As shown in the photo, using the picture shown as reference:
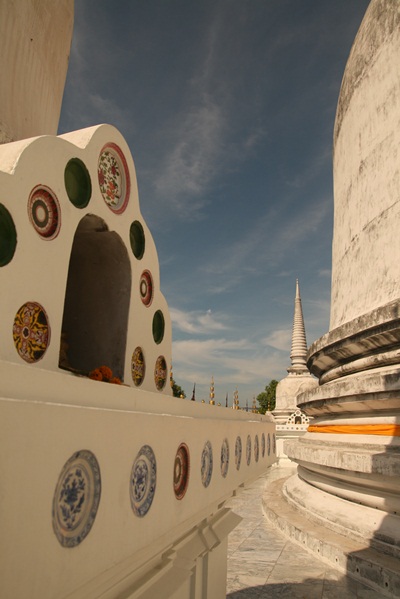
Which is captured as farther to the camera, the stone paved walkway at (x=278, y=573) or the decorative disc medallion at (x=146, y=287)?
the stone paved walkway at (x=278, y=573)

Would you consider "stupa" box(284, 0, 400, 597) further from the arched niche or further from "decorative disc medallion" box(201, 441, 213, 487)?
the arched niche

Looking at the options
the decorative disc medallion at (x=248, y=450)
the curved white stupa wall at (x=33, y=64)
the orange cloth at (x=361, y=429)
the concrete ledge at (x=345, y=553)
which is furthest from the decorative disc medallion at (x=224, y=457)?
the curved white stupa wall at (x=33, y=64)

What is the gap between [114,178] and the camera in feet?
11.9

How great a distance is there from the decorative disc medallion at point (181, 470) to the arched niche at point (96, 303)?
1227 millimetres

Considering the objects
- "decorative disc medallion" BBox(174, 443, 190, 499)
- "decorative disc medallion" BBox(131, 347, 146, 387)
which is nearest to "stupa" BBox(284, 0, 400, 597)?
"decorative disc medallion" BBox(131, 347, 146, 387)

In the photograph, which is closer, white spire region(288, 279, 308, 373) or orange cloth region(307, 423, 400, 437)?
orange cloth region(307, 423, 400, 437)

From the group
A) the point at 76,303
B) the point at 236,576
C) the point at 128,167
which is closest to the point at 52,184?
the point at 128,167

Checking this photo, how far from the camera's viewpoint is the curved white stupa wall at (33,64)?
385cm

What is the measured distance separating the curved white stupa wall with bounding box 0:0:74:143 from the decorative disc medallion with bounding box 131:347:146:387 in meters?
2.01

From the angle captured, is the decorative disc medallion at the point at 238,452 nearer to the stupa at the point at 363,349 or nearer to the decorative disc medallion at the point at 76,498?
the stupa at the point at 363,349

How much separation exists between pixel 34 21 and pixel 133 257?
2.39m

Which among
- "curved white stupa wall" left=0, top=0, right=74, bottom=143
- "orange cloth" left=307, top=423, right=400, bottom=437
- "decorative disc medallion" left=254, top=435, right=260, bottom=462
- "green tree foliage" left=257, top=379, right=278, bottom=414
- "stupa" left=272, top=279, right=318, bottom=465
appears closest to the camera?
"curved white stupa wall" left=0, top=0, right=74, bottom=143

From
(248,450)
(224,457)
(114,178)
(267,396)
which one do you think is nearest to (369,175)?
(248,450)

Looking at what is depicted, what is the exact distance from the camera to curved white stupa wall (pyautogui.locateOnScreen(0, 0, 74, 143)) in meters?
3.85
